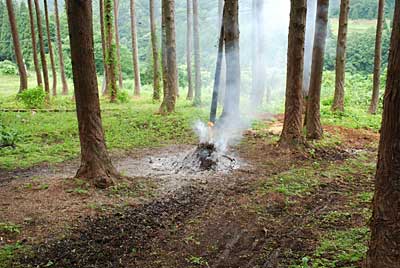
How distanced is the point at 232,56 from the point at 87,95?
5.18 meters

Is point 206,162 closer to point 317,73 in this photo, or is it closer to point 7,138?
point 317,73

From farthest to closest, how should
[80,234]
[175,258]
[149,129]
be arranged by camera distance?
[149,129]
[80,234]
[175,258]

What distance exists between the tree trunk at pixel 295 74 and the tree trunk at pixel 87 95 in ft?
13.8

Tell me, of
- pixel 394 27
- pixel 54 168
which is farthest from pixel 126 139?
pixel 394 27

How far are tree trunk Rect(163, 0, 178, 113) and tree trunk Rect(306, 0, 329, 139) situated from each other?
5547 mm

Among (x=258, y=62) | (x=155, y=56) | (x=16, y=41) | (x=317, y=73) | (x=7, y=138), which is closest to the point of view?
(x=317, y=73)

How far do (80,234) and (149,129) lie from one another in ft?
23.7

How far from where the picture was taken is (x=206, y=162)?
783 centimetres

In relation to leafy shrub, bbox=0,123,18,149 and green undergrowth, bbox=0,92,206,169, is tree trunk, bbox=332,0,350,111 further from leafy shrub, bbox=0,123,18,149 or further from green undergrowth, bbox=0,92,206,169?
leafy shrub, bbox=0,123,18,149

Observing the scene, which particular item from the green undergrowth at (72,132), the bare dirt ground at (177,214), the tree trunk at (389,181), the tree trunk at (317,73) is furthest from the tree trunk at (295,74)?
the tree trunk at (389,181)

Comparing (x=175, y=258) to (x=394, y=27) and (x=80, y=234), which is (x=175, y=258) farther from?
(x=394, y=27)

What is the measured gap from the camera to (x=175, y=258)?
163 inches

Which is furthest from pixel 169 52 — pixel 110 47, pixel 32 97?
pixel 32 97

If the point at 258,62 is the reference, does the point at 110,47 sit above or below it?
above
